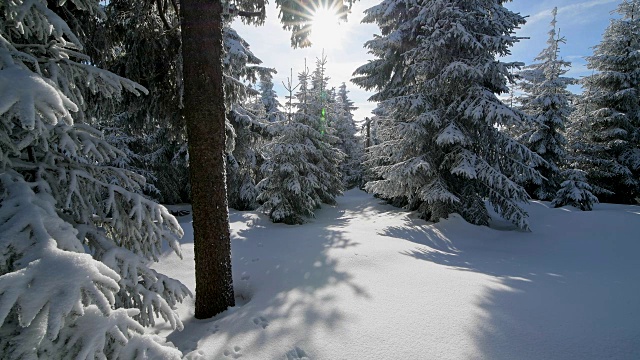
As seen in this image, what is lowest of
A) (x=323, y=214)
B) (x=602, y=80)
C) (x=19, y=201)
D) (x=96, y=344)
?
(x=323, y=214)

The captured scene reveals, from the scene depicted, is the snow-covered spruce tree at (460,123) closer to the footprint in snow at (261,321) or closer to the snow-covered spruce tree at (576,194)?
the snow-covered spruce tree at (576,194)

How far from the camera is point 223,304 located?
4184 millimetres

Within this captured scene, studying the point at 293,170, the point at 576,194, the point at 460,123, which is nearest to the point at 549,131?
the point at 576,194

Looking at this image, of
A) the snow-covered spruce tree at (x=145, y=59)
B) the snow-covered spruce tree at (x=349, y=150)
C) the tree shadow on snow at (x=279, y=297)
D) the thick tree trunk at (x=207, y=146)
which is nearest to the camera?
the tree shadow on snow at (x=279, y=297)

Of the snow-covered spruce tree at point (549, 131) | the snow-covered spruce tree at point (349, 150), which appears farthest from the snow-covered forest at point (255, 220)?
the snow-covered spruce tree at point (349, 150)

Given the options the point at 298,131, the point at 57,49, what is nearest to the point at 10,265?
the point at 57,49

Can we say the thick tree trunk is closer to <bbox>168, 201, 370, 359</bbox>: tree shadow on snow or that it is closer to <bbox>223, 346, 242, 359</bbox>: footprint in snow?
<bbox>168, 201, 370, 359</bbox>: tree shadow on snow

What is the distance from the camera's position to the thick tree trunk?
3898 millimetres

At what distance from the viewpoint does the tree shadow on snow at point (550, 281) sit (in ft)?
9.84

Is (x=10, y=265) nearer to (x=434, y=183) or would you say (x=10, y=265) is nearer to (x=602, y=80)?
(x=434, y=183)

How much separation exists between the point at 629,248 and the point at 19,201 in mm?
11876

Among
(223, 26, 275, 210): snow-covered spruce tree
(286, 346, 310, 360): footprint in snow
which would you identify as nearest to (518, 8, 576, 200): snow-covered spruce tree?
(223, 26, 275, 210): snow-covered spruce tree

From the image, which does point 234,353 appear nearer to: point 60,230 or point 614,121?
point 60,230

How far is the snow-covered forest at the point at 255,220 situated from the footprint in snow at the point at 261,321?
13mm
